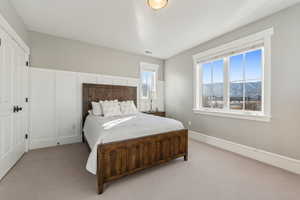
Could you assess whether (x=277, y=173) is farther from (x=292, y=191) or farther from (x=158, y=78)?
(x=158, y=78)

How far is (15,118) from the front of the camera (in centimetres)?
242

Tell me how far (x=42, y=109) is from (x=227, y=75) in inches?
182

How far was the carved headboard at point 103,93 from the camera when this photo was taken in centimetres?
371

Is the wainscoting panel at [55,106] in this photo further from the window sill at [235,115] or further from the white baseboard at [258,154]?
the white baseboard at [258,154]

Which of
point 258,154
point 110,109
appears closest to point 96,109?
point 110,109

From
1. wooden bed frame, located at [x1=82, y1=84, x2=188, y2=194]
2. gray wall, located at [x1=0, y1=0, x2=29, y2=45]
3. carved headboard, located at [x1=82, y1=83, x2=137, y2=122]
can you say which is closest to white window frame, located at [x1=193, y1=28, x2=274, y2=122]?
wooden bed frame, located at [x1=82, y1=84, x2=188, y2=194]

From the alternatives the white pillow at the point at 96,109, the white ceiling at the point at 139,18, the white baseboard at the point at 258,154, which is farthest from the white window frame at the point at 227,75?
the white pillow at the point at 96,109

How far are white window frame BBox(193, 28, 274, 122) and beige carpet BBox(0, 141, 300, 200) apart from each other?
0.95m

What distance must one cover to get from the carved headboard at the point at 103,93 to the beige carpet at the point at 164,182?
1534 mm

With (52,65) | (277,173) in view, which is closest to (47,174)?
(52,65)

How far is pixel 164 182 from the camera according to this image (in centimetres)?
193

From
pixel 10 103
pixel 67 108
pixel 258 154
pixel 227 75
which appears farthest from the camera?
pixel 67 108

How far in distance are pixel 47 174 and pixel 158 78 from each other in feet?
13.9

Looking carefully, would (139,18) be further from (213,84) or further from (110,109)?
(213,84)
